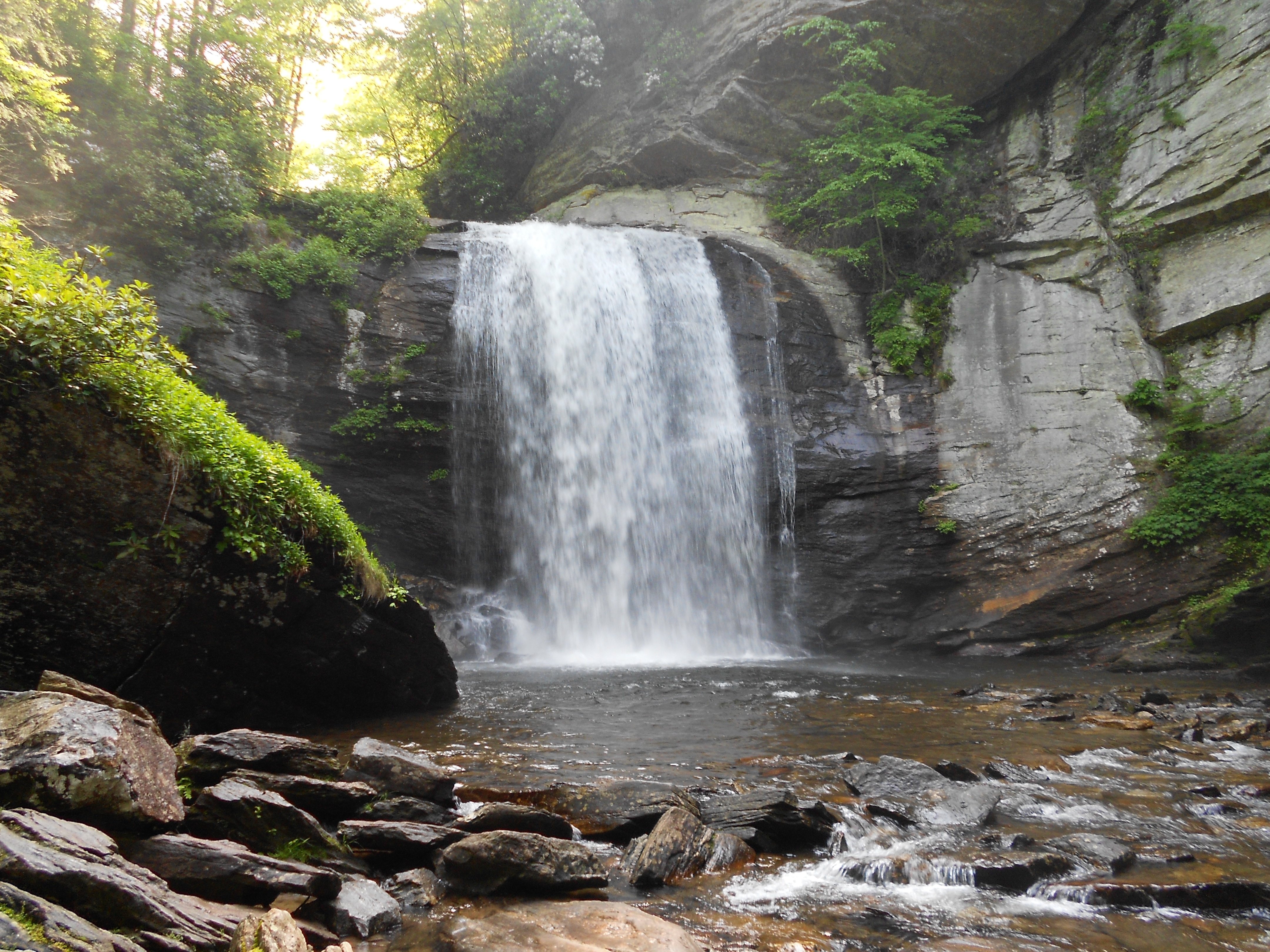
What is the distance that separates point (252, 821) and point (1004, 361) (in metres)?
15.3

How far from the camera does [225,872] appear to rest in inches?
104

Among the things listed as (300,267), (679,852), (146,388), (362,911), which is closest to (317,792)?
(362,911)

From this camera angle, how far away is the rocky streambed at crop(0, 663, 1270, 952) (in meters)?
2.48

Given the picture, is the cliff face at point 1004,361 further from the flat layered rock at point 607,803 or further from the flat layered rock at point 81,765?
the flat layered rock at point 81,765

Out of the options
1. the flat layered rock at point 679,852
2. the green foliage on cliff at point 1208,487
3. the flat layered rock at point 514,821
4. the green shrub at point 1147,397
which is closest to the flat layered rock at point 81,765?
the flat layered rock at point 514,821

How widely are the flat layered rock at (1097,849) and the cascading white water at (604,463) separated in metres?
8.83

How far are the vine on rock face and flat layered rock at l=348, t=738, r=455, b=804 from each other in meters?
13.8

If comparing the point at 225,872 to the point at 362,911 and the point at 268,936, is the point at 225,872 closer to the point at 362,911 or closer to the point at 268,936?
the point at 362,911

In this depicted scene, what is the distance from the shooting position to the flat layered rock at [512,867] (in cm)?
311

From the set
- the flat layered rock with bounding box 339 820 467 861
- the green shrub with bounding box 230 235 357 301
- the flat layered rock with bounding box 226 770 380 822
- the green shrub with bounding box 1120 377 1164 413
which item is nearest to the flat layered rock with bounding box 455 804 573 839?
the flat layered rock with bounding box 339 820 467 861

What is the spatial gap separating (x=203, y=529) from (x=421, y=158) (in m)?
22.3

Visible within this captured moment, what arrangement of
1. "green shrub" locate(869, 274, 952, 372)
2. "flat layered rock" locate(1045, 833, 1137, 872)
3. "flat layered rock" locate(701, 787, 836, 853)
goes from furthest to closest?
"green shrub" locate(869, 274, 952, 372) < "flat layered rock" locate(701, 787, 836, 853) < "flat layered rock" locate(1045, 833, 1137, 872)

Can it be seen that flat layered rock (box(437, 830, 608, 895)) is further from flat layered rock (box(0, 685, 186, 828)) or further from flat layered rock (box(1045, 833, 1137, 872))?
flat layered rock (box(1045, 833, 1137, 872))

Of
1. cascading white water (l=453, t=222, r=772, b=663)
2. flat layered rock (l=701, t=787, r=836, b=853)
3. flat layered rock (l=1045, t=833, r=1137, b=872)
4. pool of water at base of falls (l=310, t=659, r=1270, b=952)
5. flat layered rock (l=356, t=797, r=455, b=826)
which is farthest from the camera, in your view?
cascading white water (l=453, t=222, r=772, b=663)
